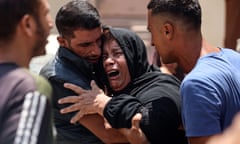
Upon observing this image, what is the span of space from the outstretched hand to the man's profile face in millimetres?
171

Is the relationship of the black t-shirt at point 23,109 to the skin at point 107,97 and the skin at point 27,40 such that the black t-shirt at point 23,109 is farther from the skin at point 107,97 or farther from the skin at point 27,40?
the skin at point 107,97

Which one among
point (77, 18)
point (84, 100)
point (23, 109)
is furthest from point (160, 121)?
point (23, 109)

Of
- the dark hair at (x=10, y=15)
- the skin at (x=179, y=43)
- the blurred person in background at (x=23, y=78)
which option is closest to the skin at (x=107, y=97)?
the skin at (x=179, y=43)

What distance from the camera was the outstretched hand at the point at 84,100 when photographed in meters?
3.34

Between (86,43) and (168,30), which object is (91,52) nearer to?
(86,43)

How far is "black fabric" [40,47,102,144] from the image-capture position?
344 centimetres

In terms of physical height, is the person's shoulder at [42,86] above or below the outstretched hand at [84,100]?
above

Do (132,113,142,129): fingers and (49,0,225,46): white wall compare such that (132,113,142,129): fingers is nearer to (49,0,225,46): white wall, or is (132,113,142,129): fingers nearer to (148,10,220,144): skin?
(148,10,220,144): skin

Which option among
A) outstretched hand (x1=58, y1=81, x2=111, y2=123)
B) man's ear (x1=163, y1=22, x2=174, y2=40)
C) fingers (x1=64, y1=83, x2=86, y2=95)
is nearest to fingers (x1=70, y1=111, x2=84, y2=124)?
outstretched hand (x1=58, y1=81, x2=111, y2=123)

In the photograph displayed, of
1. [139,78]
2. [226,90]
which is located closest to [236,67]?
[226,90]

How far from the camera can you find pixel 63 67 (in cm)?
349

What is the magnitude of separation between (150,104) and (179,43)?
354 mm

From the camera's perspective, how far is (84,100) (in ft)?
11.1

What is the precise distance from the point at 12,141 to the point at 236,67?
1241 millimetres
